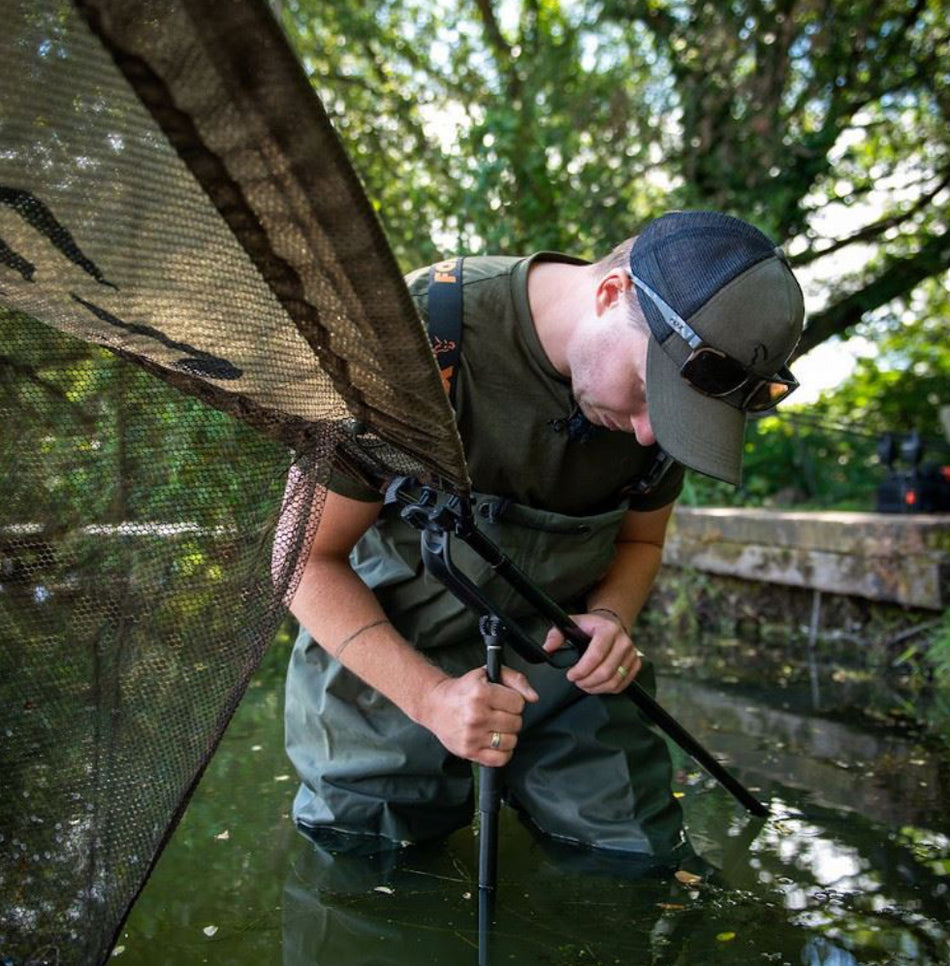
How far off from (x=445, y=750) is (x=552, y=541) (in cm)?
65

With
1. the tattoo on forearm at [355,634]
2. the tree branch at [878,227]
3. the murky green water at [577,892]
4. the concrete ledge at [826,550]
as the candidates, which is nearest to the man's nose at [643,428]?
the tattoo on forearm at [355,634]

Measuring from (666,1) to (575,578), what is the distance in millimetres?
8056

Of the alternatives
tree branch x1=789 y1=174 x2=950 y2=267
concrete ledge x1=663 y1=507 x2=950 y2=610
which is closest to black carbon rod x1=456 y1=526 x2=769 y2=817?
concrete ledge x1=663 y1=507 x2=950 y2=610

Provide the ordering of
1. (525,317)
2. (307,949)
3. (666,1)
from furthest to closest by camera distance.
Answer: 1. (666,1)
2. (525,317)
3. (307,949)

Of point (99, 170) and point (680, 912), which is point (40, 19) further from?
point (680, 912)

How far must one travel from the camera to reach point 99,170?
4.74ft

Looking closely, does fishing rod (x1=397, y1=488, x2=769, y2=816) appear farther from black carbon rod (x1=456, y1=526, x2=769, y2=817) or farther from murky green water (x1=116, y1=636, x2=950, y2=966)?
murky green water (x1=116, y1=636, x2=950, y2=966)

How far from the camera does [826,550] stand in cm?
602

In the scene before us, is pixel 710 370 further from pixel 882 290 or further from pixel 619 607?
pixel 882 290

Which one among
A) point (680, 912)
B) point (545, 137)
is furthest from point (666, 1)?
point (680, 912)

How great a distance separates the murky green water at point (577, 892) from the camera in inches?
94.0

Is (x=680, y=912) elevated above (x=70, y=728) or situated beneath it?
situated beneath

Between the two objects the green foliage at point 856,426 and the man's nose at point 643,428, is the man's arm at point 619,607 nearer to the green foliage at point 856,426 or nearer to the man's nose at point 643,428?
the man's nose at point 643,428

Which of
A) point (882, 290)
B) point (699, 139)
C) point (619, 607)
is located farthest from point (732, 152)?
point (619, 607)
